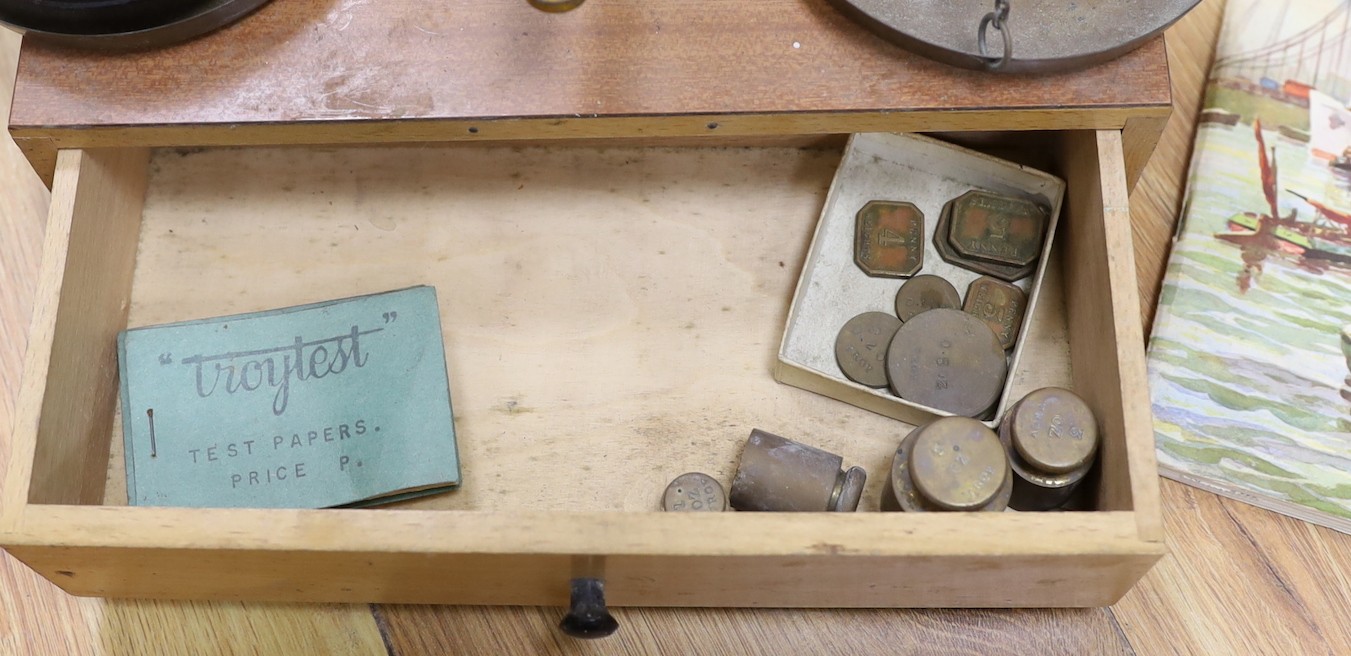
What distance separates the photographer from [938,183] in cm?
95

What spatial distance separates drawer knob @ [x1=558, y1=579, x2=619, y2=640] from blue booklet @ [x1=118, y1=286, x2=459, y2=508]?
0.47 feet

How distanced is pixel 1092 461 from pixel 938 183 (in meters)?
0.27

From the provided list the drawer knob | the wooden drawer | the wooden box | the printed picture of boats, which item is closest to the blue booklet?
the wooden drawer

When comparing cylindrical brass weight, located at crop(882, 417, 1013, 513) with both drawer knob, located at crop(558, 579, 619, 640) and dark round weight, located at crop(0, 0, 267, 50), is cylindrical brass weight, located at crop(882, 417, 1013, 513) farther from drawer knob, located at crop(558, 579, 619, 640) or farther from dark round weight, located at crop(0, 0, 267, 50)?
dark round weight, located at crop(0, 0, 267, 50)

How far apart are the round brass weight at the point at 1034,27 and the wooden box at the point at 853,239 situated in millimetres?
140

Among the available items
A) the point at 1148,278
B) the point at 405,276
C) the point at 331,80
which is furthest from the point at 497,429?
the point at 1148,278

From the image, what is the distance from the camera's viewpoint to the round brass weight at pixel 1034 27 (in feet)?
2.51

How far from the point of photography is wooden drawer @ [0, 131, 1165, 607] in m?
0.71

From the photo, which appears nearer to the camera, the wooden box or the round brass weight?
the round brass weight

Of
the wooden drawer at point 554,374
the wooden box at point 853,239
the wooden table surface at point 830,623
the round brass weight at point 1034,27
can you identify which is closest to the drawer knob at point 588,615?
the wooden drawer at point 554,374

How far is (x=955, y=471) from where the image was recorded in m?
0.76

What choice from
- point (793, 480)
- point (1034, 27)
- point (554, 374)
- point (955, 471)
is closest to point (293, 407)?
point (554, 374)

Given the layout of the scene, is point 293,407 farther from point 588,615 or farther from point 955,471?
point 955,471

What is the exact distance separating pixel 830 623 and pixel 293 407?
0.44 m
